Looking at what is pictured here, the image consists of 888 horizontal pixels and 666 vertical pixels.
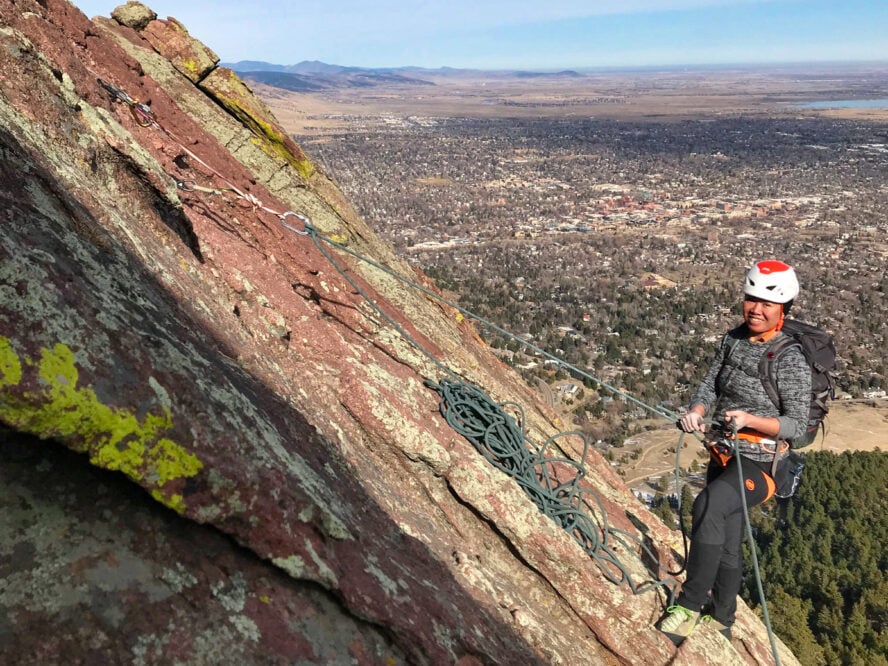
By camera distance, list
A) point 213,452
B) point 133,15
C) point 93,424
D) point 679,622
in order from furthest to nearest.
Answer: point 133,15
point 679,622
point 213,452
point 93,424

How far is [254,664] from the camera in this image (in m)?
2.76

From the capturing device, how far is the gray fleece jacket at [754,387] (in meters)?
5.24

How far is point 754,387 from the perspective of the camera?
5.50m

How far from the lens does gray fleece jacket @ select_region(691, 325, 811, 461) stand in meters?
5.24

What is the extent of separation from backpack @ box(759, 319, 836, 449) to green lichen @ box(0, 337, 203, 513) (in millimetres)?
4781

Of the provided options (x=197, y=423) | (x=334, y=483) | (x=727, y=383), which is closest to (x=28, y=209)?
(x=197, y=423)

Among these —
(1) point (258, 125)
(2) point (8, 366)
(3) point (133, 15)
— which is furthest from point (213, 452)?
(3) point (133, 15)

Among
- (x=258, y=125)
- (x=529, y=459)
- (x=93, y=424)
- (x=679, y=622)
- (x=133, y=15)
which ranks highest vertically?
(x=133, y=15)

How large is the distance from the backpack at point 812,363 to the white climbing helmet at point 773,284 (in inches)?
9.9

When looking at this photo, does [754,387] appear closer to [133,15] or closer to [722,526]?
[722,526]

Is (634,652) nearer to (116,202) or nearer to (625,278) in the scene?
(116,202)

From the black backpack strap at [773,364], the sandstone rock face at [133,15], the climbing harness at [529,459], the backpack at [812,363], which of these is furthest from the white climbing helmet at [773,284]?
the sandstone rock face at [133,15]

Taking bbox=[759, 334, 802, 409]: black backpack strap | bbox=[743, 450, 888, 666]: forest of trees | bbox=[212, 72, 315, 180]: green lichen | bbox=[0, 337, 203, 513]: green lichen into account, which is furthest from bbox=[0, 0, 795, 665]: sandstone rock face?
bbox=[743, 450, 888, 666]: forest of trees

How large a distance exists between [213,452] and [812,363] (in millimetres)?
4899
